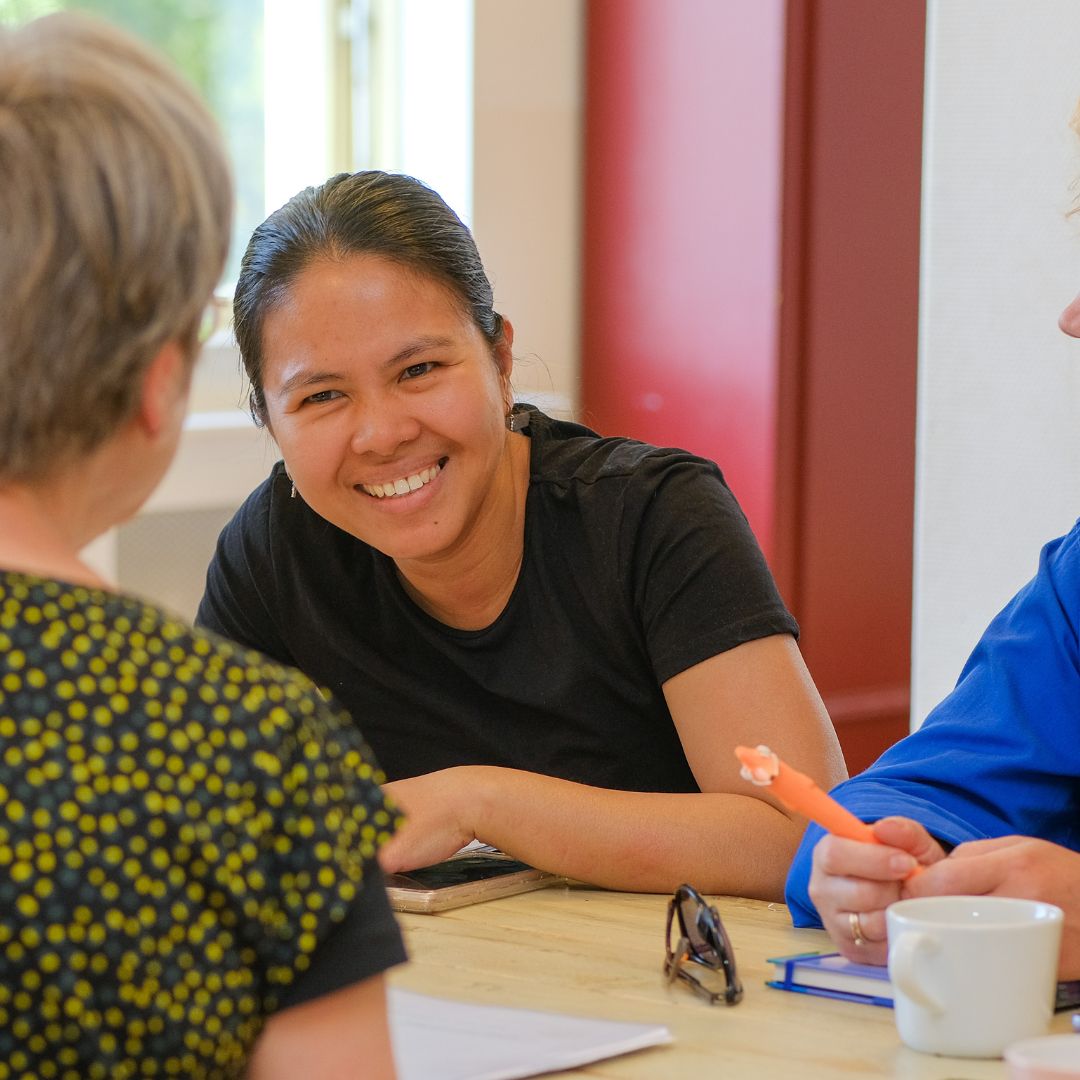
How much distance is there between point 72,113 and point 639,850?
33.9 inches

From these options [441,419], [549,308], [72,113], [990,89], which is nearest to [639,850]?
[441,419]

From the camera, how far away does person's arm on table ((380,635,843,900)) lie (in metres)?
1.38

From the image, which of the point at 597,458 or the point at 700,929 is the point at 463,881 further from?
the point at 597,458

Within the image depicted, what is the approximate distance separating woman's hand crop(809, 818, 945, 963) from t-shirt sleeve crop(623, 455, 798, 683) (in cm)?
41

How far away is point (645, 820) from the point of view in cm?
141

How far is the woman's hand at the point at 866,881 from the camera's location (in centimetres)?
109

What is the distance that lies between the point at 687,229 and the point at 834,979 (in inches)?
98.4

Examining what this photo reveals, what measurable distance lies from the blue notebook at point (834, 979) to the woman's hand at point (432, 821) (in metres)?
0.39

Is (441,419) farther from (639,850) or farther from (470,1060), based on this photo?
(470,1060)

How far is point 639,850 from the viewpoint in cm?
138

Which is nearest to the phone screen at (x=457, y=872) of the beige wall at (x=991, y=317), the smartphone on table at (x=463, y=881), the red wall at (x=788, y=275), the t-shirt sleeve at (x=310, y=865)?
the smartphone on table at (x=463, y=881)

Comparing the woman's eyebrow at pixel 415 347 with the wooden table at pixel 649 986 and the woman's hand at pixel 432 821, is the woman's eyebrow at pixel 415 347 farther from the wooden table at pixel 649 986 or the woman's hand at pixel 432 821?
the wooden table at pixel 649 986

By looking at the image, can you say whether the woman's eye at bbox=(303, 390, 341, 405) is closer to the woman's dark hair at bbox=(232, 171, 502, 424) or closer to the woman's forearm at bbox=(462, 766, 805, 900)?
the woman's dark hair at bbox=(232, 171, 502, 424)

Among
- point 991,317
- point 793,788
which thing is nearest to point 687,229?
point 991,317
